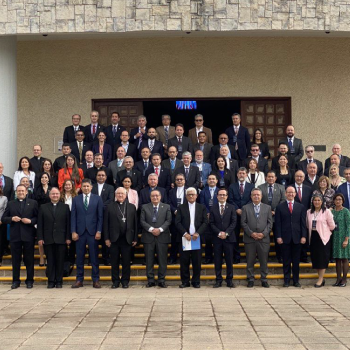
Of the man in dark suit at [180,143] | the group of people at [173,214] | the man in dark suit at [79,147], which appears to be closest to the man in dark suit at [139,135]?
the man in dark suit at [180,143]

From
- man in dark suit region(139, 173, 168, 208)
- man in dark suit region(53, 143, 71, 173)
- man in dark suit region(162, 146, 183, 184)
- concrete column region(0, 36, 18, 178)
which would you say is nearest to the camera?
man in dark suit region(139, 173, 168, 208)

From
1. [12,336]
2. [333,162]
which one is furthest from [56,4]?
[12,336]

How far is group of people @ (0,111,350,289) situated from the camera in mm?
13406

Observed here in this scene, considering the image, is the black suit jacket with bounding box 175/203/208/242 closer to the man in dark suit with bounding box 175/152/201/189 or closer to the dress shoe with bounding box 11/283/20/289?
the man in dark suit with bounding box 175/152/201/189

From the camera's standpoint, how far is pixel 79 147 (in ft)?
51.8

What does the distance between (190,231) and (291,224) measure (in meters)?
1.81

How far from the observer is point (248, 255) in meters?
13.5

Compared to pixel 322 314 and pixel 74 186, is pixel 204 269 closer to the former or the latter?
pixel 74 186

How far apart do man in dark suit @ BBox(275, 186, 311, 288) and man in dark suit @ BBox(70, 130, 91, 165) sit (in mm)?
4376

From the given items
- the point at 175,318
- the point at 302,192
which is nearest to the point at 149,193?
the point at 302,192

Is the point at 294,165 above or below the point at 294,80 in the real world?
below

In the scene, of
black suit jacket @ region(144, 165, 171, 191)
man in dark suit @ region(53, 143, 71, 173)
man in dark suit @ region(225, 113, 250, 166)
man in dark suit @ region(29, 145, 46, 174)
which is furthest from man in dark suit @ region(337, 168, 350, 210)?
man in dark suit @ region(29, 145, 46, 174)

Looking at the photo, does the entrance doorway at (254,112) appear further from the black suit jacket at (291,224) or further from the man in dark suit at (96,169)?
the black suit jacket at (291,224)

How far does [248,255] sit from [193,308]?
286 cm
